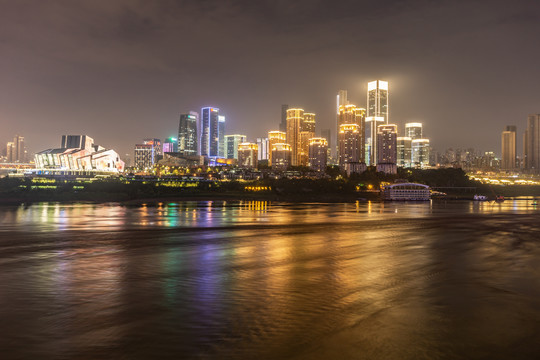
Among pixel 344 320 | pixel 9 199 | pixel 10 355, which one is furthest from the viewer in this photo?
pixel 9 199

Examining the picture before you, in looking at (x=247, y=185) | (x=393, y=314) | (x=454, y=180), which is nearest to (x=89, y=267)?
(x=393, y=314)

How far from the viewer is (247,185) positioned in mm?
133500

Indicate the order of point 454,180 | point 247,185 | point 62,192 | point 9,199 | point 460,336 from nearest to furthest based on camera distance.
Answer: point 460,336 → point 9,199 → point 62,192 → point 247,185 → point 454,180

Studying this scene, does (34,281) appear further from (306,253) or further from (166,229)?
(166,229)

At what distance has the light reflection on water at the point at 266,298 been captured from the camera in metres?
12.5

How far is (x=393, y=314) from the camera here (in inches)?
610

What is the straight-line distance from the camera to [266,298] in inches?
688

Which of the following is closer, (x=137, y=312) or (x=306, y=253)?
(x=137, y=312)

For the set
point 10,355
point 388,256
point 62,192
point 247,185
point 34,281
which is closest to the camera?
point 10,355

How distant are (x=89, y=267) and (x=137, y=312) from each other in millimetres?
9316

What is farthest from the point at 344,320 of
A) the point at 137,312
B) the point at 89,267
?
the point at 89,267

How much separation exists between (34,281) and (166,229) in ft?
68.7

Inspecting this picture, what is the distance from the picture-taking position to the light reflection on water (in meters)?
12.5

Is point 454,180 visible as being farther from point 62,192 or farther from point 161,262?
point 161,262
